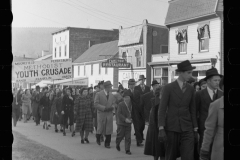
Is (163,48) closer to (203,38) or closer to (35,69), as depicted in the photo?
(203,38)

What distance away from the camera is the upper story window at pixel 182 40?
4.46 m

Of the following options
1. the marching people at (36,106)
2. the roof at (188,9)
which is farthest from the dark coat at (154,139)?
the marching people at (36,106)

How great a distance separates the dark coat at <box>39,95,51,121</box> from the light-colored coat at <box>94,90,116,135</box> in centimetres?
714

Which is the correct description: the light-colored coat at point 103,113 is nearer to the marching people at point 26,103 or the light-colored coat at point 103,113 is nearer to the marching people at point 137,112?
the marching people at point 137,112

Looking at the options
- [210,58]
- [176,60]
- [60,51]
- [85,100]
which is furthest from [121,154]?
[210,58]

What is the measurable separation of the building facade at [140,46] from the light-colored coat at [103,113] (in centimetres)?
543

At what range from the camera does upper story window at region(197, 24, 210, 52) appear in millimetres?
3836

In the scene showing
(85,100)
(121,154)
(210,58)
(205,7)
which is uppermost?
(205,7)

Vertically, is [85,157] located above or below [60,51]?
below

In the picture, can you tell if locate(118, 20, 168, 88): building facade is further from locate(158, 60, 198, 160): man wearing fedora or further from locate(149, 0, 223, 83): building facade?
locate(158, 60, 198, 160): man wearing fedora

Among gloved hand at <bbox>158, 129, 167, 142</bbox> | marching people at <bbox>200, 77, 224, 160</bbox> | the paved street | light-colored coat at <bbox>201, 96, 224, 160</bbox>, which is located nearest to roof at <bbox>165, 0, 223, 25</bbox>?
marching people at <bbox>200, 77, 224, 160</bbox>

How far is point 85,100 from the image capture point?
13.4 meters
